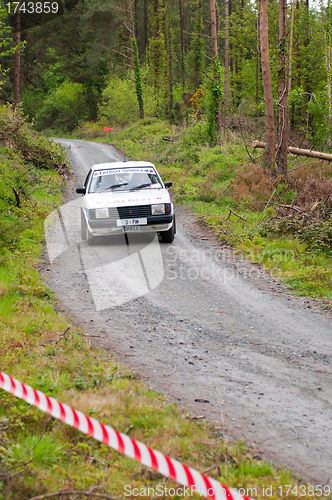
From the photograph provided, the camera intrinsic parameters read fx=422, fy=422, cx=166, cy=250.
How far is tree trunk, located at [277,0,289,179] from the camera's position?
13.7 metres

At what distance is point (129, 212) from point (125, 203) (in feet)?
0.76

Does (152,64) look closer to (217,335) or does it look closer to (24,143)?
(24,143)

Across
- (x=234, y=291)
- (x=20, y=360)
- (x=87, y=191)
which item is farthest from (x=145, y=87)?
(x=20, y=360)

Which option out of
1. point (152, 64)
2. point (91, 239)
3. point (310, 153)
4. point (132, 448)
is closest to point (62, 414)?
point (132, 448)

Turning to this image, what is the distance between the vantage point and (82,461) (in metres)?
3.16

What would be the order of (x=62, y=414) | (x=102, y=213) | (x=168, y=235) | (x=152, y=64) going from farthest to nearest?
(x=152, y=64)
(x=168, y=235)
(x=102, y=213)
(x=62, y=414)

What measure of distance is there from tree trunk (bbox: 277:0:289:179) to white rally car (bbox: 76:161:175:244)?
18.4ft

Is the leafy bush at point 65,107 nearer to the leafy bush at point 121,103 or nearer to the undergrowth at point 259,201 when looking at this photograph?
the leafy bush at point 121,103

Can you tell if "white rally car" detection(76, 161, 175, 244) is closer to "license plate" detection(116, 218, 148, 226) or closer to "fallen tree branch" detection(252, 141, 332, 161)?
"license plate" detection(116, 218, 148, 226)

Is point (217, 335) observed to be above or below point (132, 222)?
below

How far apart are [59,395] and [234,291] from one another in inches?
165

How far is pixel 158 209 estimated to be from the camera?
9.55 metres

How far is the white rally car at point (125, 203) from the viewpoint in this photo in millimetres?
9375

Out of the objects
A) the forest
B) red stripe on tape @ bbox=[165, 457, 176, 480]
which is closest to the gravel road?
red stripe on tape @ bbox=[165, 457, 176, 480]
